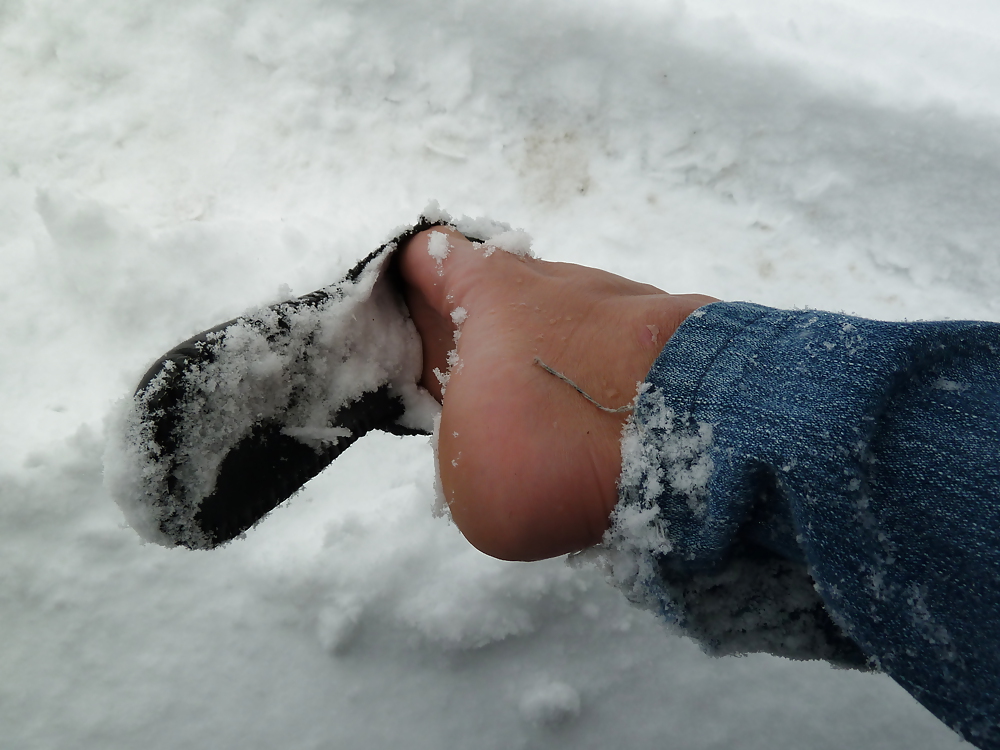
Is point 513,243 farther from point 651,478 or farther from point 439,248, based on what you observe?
point 651,478

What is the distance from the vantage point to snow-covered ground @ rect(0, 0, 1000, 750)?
0.71 meters

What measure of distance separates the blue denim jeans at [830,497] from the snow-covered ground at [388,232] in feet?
1.00

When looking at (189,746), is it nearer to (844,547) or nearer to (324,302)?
(324,302)

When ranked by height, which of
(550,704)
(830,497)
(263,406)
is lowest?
(550,704)

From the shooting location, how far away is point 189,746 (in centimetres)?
69

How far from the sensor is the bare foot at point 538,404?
1.52ft

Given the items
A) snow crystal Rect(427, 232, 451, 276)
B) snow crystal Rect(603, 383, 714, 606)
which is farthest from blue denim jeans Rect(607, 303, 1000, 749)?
snow crystal Rect(427, 232, 451, 276)

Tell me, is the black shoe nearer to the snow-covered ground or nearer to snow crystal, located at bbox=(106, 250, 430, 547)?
snow crystal, located at bbox=(106, 250, 430, 547)

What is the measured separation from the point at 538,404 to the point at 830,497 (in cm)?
22

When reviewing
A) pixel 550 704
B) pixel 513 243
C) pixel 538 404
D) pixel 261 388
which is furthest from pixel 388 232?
pixel 550 704

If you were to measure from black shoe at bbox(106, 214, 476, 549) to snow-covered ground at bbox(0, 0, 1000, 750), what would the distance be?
18 cm

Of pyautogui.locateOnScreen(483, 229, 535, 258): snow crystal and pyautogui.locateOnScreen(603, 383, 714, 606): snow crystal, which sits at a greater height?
pyautogui.locateOnScreen(483, 229, 535, 258): snow crystal

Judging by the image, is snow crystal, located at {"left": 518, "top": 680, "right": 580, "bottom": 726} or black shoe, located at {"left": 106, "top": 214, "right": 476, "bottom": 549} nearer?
black shoe, located at {"left": 106, "top": 214, "right": 476, "bottom": 549}

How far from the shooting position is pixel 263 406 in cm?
60
